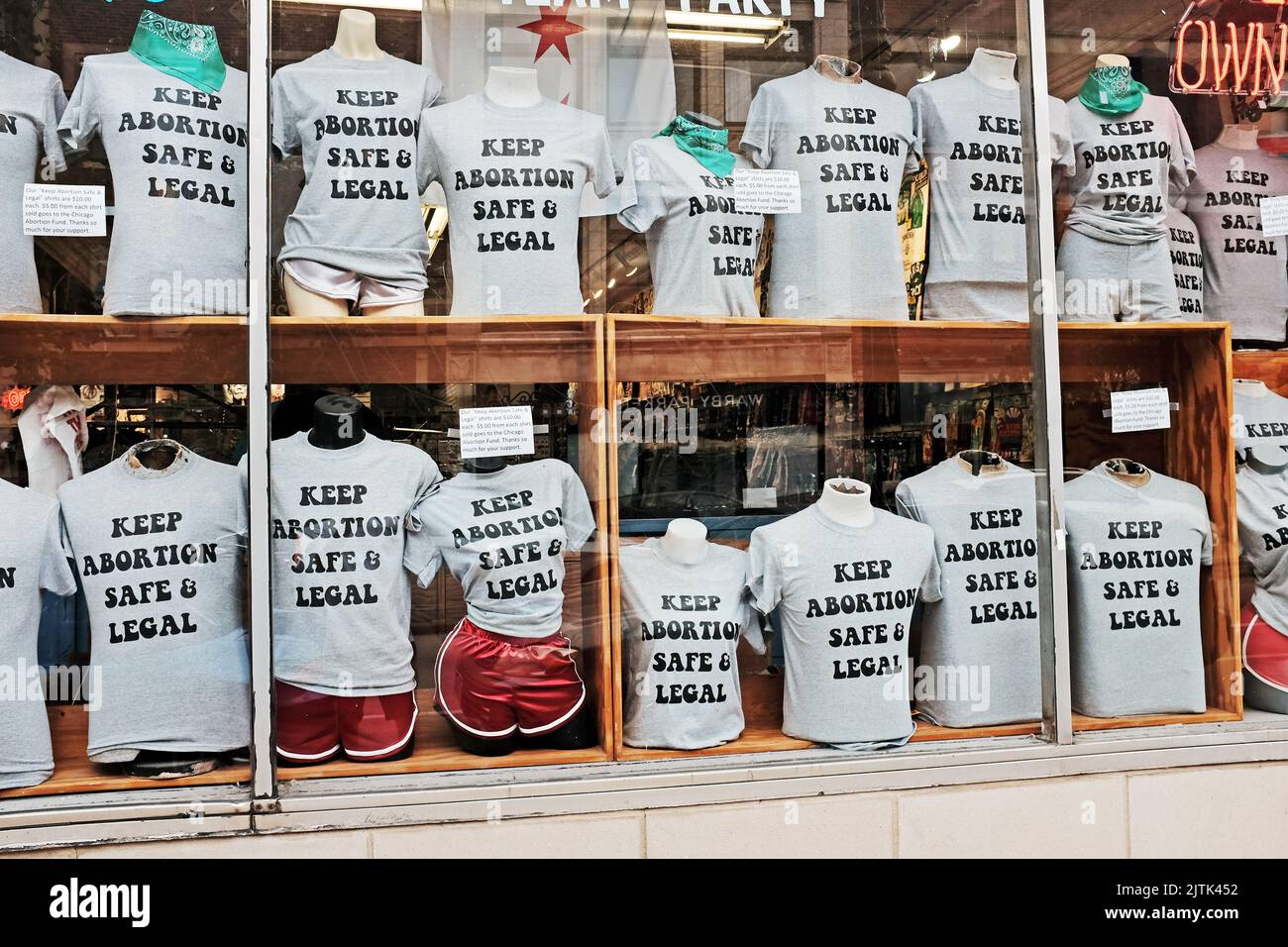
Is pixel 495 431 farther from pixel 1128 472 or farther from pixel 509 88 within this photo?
pixel 1128 472

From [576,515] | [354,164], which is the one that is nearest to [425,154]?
[354,164]

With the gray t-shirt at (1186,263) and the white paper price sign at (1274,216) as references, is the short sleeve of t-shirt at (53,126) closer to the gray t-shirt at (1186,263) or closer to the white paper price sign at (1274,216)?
the gray t-shirt at (1186,263)

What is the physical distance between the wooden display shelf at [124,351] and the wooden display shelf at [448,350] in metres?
0.16

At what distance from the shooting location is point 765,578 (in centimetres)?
229

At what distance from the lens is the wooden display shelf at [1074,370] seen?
2.40 metres

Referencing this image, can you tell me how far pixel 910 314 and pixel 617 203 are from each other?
80 cm

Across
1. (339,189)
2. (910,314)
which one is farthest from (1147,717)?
(339,189)

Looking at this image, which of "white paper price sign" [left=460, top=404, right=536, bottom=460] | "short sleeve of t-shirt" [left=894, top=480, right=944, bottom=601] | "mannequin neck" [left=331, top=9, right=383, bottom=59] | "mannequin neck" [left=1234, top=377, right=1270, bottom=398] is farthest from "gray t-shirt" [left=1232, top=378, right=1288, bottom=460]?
"mannequin neck" [left=331, top=9, right=383, bottom=59]

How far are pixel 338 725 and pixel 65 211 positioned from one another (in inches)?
50.6

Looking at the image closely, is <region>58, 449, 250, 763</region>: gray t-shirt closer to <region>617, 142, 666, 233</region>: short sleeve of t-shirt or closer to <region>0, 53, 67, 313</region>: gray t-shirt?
<region>0, 53, 67, 313</region>: gray t-shirt

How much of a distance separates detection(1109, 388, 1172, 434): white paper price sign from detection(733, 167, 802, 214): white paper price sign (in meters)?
0.98

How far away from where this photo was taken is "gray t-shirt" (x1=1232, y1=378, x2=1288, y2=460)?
2.58 meters

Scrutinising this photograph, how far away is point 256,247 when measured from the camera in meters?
2.07

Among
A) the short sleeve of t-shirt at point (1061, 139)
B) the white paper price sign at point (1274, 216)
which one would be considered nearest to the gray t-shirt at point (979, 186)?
the short sleeve of t-shirt at point (1061, 139)
